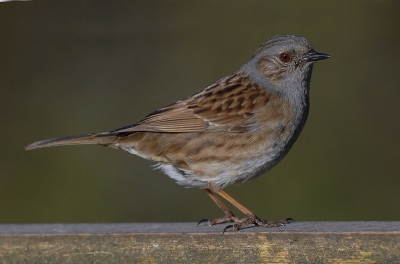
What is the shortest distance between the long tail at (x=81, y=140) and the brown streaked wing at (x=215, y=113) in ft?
0.52

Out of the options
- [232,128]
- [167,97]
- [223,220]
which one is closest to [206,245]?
[223,220]

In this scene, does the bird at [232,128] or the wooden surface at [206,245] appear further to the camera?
the bird at [232,128]

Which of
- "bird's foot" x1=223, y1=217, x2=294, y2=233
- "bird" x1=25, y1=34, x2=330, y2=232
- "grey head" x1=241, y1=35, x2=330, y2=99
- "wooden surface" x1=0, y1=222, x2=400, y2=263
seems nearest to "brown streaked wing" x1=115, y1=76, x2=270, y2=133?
"bird" x1=25, y1=34, x2=330, y2=232

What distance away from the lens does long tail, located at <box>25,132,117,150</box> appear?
3717 mm

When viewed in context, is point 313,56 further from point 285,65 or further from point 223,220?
point 223,220

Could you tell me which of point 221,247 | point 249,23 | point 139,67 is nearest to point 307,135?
point 249,23

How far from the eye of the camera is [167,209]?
559 centimetres

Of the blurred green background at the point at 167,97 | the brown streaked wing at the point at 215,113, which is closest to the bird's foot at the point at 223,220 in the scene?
the brown streaked wing at the point at 215,113

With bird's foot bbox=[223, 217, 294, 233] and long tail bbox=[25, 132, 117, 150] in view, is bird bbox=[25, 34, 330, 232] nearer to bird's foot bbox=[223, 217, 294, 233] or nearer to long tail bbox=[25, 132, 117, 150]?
long tail bbox=[25, 132, 117, 150]

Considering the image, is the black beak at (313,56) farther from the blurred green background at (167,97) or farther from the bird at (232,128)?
the blurred green background at (167,97)

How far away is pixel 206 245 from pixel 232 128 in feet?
3.79

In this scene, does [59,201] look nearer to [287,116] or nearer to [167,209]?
[167,209]

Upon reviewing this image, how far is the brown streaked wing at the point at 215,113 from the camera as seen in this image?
12.8ft

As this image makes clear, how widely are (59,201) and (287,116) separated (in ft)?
8.10
